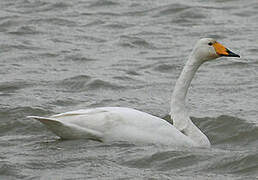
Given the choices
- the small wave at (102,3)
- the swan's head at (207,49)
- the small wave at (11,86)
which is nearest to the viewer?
the swan's head at (207,49)

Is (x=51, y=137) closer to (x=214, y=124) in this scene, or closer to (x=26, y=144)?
(x=26, y=144)

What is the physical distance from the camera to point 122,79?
12.1 meters

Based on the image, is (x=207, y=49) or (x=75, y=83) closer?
(x=207, y=49)

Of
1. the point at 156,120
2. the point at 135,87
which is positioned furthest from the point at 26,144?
the point at 135,87

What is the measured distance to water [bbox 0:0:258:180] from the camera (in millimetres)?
7590

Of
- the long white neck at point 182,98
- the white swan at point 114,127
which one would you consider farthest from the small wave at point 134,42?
the white swan at point 114,127

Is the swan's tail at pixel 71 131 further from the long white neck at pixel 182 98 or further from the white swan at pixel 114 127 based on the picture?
the long white neck at pixel 182 98

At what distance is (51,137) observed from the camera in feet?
28.6

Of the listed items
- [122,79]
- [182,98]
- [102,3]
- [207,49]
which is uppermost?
[207,49]

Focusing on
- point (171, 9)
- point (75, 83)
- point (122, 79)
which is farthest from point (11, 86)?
point (171, 9)

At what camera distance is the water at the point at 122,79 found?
24.9 ft

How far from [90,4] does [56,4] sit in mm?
788

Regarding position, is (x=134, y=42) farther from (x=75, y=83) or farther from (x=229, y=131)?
(x=229, y=131)

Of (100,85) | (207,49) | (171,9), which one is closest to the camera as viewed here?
(207,49)
